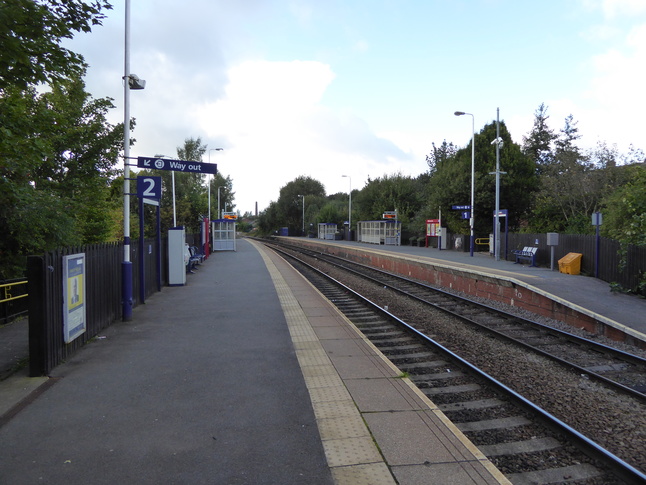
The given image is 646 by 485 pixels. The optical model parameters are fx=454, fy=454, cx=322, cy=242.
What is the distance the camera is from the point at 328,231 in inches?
2416

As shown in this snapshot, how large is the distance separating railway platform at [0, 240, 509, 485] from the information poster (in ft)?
1.26

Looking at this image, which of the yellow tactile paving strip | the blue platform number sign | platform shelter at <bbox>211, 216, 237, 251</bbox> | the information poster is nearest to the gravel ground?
the yellow tactile paving strip

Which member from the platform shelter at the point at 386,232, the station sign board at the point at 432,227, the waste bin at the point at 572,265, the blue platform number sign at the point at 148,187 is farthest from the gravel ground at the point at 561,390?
the platform shelter at the point at 386,232

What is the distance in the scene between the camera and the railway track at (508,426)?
3746mm

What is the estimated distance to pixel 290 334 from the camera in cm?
789

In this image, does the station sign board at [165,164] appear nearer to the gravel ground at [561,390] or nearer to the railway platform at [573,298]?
the gravel ground at [561,390]

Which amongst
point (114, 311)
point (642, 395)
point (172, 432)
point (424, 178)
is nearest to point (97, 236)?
point (114, 311)

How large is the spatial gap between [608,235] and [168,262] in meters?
16.2

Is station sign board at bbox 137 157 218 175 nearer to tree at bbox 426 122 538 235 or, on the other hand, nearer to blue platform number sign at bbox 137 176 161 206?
blue platform number sign at bbox 137 176 161 206

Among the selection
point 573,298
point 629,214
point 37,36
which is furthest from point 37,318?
point 629,214

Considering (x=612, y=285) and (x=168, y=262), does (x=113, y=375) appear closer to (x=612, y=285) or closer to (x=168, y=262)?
(x=168, y=262)

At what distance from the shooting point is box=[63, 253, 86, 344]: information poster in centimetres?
611

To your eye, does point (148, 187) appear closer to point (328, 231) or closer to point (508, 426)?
point (508, 426)

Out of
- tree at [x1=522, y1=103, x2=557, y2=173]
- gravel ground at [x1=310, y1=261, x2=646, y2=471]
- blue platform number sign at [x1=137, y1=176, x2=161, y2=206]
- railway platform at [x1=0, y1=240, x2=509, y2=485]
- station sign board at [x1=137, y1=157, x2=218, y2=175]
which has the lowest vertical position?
gravel ground at [x1=310, y1=261, x2=646, y2=471]
